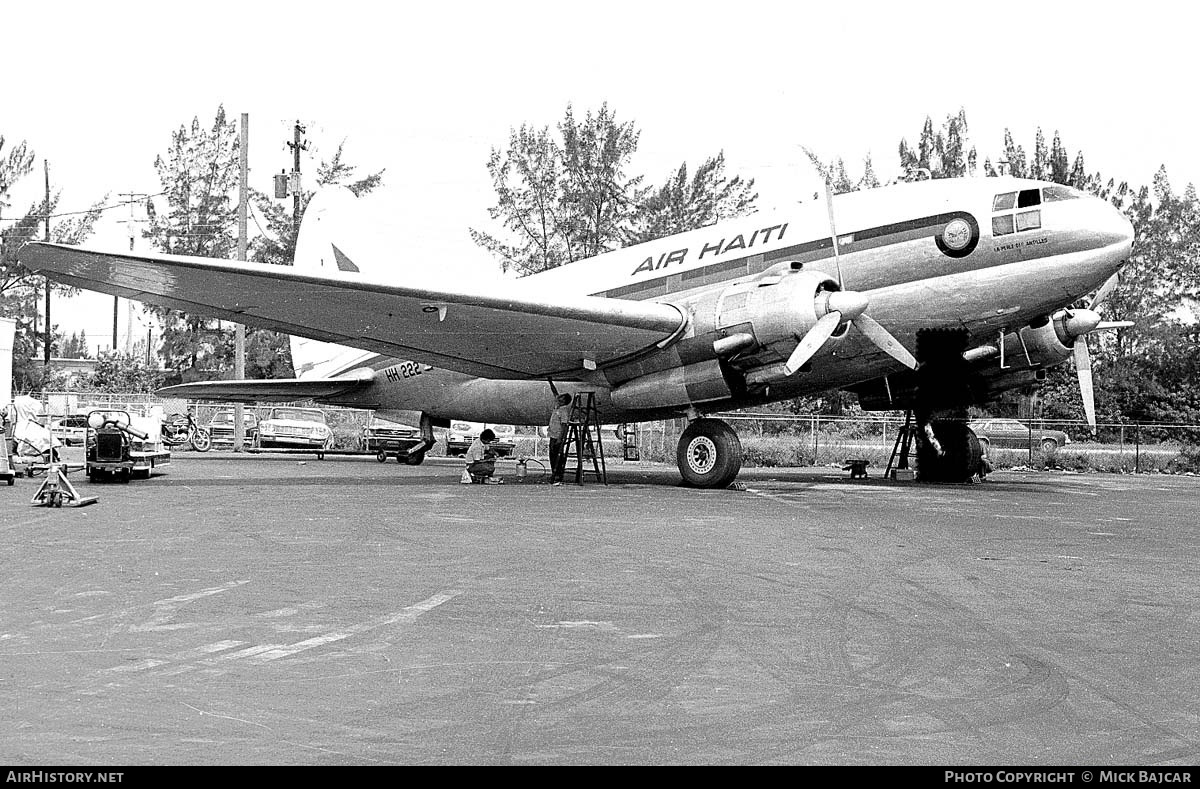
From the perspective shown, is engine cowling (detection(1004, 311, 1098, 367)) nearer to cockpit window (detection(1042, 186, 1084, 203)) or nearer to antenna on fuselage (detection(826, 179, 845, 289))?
cockpit window (detection(1042, 186, 1084, 203))

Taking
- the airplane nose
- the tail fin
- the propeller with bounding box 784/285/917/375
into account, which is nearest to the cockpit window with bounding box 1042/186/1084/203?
the airplane nose

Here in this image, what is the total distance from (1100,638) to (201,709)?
524 cm

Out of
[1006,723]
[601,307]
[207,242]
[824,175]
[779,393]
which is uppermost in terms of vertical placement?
[207,242]

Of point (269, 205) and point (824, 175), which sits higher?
point (269, 205)

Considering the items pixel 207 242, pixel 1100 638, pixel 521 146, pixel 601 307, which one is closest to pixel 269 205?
pixel 207 242

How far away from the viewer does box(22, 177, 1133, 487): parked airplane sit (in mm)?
18156

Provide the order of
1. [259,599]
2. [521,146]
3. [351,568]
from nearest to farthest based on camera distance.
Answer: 1. [259,599]
2. [351,568]
3. [521,146]

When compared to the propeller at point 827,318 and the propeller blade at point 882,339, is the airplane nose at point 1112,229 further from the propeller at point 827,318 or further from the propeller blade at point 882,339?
the propeller at point 827,318

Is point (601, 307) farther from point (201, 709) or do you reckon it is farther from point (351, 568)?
point (201, 709)

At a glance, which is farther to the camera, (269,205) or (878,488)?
(269,205)

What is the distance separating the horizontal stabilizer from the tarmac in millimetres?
13198
